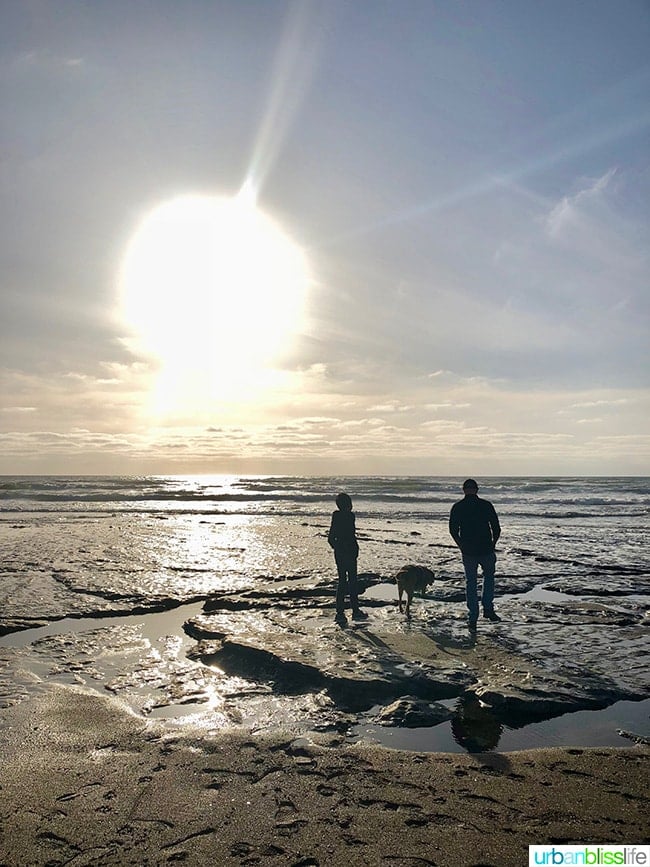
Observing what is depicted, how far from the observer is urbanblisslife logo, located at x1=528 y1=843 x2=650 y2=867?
3.58 metres

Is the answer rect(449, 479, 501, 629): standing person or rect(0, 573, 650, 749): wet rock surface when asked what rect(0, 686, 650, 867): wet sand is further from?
rect(449, 479, 501, 629): standing person

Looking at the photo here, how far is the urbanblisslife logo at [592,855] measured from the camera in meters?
3.58

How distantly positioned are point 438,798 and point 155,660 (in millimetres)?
4758

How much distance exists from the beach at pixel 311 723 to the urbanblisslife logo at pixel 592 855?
0.07 m

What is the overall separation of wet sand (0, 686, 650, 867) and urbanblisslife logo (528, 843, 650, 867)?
0.06 m

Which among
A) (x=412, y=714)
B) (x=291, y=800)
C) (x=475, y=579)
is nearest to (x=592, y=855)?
(x=291, y=800)

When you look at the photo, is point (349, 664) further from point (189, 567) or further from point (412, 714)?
point (189, 567)

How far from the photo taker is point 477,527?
9633 mm

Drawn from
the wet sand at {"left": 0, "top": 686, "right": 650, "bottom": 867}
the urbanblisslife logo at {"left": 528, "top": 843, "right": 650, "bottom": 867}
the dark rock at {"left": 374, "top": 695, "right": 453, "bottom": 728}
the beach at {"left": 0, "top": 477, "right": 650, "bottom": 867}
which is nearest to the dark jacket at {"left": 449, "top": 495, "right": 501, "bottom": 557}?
the beach at {"left": 0, "top": 477, "right": 650, "bottom": 867}

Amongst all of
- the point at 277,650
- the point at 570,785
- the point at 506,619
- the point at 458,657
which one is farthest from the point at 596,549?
the point at 570,785

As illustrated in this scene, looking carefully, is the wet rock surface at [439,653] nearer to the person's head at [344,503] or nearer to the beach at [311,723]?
the beach at [311,723]

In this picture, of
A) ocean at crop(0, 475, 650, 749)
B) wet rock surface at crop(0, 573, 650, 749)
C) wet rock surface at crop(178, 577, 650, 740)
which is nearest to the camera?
wet rock surface at crop(0, 573, 650, 749)

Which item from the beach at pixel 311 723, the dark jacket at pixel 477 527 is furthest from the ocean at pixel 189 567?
the dark jacket at pixel 477 527

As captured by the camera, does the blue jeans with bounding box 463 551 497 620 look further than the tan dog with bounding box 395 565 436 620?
No
